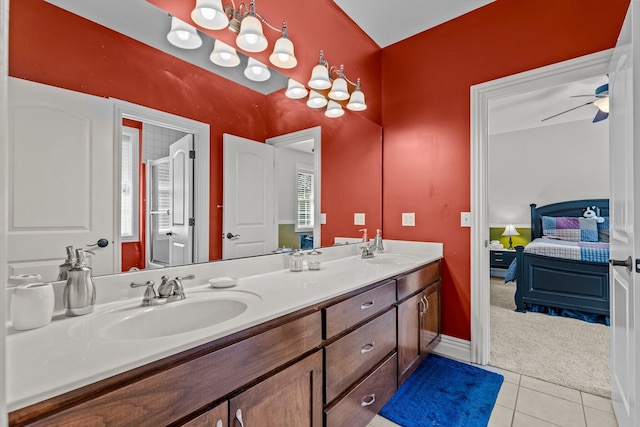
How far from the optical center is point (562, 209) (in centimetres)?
512

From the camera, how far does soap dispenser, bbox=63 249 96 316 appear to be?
949 millimetres

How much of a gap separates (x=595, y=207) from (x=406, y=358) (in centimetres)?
488

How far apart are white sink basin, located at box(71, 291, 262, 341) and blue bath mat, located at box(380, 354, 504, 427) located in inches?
46.4

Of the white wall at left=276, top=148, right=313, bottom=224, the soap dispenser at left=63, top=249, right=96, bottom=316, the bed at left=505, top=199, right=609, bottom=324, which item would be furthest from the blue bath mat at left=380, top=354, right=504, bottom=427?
the bed at left=505, top=199, right=609, bottom=324

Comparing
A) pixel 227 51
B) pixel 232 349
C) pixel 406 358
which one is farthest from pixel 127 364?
pixel 406 358

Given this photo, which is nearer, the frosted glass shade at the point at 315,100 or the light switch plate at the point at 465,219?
the frosted glass shade at the point at 315,100

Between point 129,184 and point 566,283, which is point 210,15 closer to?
point 129,184

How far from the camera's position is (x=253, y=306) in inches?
42.2

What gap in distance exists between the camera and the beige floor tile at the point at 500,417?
1645 mm

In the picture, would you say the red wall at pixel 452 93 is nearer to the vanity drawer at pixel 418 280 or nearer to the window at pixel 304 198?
the vanity drawer at pixel 418 280

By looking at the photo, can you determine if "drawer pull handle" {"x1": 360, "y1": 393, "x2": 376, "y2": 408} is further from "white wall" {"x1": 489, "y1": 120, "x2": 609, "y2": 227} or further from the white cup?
"white wall" {"x1": 489, "y1": 120, "x2": 609, "y2": 227}

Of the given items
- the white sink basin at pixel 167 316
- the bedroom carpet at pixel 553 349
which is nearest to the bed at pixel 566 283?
the bedroom carpet at pixel 553 349

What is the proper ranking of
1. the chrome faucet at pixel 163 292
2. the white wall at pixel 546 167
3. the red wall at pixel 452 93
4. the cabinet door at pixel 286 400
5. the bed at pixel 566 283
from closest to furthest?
1. the cabinet door at pixel 286 400
2. the chrome faucet at pixel 163 292
3. the red wall at pixel 452 93
4. the bed at pixel 566 283
5. the white wall at pixel 546 167

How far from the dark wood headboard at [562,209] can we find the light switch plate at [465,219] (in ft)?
12.7
